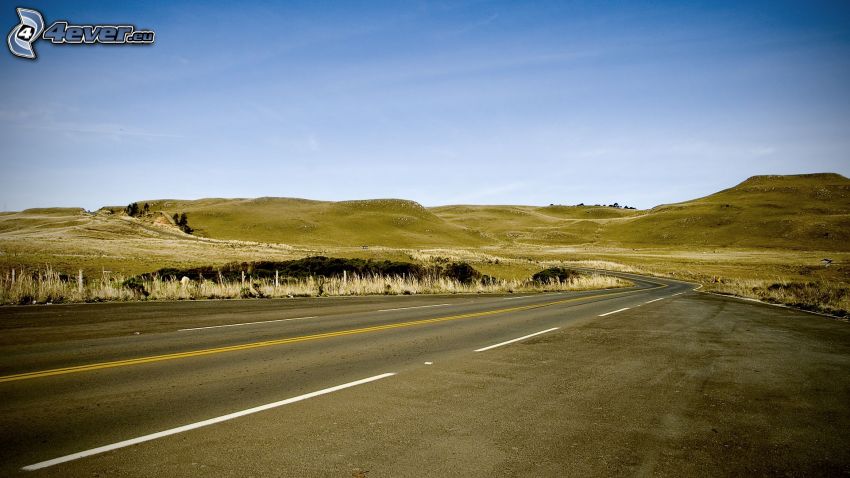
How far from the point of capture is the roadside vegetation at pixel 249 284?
1841cm

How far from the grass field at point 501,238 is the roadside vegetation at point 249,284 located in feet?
28.0

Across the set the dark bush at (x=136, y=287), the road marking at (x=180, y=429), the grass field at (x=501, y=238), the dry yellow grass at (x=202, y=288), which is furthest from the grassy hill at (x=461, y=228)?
the road marking at (x=180, y=429)

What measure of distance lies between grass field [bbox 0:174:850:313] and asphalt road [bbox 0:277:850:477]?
635 inches

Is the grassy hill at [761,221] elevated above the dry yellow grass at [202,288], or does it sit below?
above

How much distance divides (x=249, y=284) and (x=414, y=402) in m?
20.2

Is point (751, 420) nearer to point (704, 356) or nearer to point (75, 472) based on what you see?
point (704, 356)

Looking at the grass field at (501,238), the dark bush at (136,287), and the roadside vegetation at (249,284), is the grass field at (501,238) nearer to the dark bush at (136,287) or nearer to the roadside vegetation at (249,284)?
the roadside vegetation at (249,284)

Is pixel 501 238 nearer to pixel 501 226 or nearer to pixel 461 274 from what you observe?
pixel 501 226

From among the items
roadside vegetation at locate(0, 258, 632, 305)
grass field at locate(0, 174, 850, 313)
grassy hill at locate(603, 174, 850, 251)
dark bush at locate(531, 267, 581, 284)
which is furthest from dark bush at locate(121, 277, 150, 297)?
grassy hill at locate(603, 174, 850, 251)

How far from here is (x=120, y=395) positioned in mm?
6348

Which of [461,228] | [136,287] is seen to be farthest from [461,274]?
[461,228]

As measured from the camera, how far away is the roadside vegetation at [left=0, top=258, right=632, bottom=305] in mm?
18406

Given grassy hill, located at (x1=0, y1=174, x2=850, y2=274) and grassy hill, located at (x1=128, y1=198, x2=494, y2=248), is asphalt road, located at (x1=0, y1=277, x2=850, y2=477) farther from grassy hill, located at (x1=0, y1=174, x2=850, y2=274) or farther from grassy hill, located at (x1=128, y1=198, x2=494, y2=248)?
grassy hill, located at (x1=128, y1=198, x2=494, y2=248)

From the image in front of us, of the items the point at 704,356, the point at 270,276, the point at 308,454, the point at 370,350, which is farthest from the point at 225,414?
the point at 270,276
